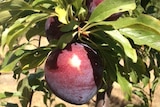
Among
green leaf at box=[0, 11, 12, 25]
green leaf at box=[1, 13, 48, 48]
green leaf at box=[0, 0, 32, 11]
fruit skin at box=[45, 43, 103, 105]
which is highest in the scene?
green leaf at box=[0, 0, 32, 11]

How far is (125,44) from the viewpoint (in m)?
0.58

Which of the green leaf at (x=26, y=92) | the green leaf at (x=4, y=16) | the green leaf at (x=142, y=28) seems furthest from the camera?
the green leaf at (x=26, y=92)

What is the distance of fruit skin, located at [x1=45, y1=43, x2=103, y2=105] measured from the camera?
2.05 feet

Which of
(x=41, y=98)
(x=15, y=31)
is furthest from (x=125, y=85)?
(x=41, y=98)

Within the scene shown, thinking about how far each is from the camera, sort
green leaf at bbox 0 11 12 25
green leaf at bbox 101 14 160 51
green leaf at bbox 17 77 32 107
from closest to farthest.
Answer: green leaf at bbox 101 14 160 51
green leaf at bbox 0 11 12 25
green leaf at bbox 17 77 32 107

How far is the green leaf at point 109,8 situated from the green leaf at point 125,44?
30mm

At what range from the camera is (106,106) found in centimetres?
93

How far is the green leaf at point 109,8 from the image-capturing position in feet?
1.92

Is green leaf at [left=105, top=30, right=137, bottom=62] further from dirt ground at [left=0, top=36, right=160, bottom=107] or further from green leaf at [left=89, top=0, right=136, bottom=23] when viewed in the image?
dirt ground at [left=0, top=36, right=160, bottom=107]

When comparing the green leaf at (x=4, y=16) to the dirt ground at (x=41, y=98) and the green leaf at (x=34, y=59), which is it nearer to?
the green leaf at (x=34, y=59)

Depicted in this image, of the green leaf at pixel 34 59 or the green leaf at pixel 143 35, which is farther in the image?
the green leaf at pixel 34 59

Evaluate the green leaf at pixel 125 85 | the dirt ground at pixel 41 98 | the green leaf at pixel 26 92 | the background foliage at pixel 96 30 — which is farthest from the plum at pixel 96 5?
the dirt ground at pixel 41 98

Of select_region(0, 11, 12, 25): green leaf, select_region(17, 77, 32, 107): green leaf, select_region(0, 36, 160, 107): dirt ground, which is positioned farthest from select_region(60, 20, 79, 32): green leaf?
select_region(0, 36, 160, 107): dirt ground

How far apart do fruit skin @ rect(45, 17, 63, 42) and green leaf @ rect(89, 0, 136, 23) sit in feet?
0.30
